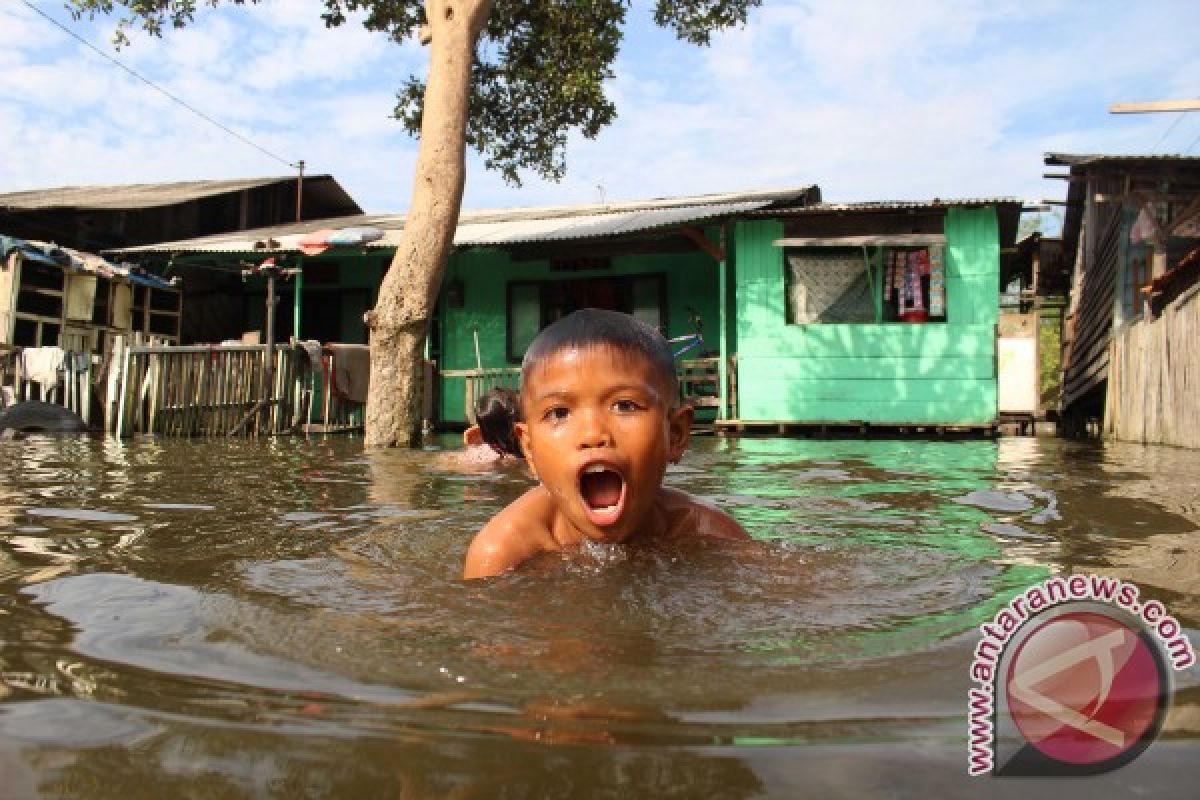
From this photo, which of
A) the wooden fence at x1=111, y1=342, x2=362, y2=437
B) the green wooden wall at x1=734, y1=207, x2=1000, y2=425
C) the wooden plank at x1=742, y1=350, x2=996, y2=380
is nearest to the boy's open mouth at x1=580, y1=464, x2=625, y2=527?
the wooden fence at x1=111, y1=342, x2=362, y2=437

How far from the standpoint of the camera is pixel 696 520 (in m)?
2.84

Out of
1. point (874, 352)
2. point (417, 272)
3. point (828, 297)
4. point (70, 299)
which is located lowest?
point (874, 352)

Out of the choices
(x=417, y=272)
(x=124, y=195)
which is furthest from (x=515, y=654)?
(x=124, y=195)

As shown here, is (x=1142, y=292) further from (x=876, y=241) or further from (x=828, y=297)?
(x=828, y=297)

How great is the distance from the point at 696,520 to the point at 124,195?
22.1 meters

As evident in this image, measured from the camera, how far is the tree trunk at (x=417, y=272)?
919 cm

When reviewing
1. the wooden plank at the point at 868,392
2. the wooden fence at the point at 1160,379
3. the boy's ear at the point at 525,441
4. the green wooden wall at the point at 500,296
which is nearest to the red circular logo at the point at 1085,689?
the boy's ear at the point at 525,441

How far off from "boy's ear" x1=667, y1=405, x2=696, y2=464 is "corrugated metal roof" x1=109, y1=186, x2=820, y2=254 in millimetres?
10327

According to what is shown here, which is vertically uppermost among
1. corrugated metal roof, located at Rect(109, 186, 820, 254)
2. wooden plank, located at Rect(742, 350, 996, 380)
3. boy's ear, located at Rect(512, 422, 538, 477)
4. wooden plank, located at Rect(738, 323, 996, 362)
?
corrugated metal roof, located at Rect(109, 186, 820, 254)

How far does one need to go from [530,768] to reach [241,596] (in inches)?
51.5

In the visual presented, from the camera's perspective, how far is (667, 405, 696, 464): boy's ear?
2.52m

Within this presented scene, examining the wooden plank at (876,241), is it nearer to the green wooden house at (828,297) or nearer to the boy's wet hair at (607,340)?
the green wooden house at (828,297)

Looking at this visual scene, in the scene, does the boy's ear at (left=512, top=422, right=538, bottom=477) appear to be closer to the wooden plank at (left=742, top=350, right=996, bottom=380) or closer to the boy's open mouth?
the boy's open mouth

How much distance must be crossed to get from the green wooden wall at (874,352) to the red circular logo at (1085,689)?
11137 millimetres
